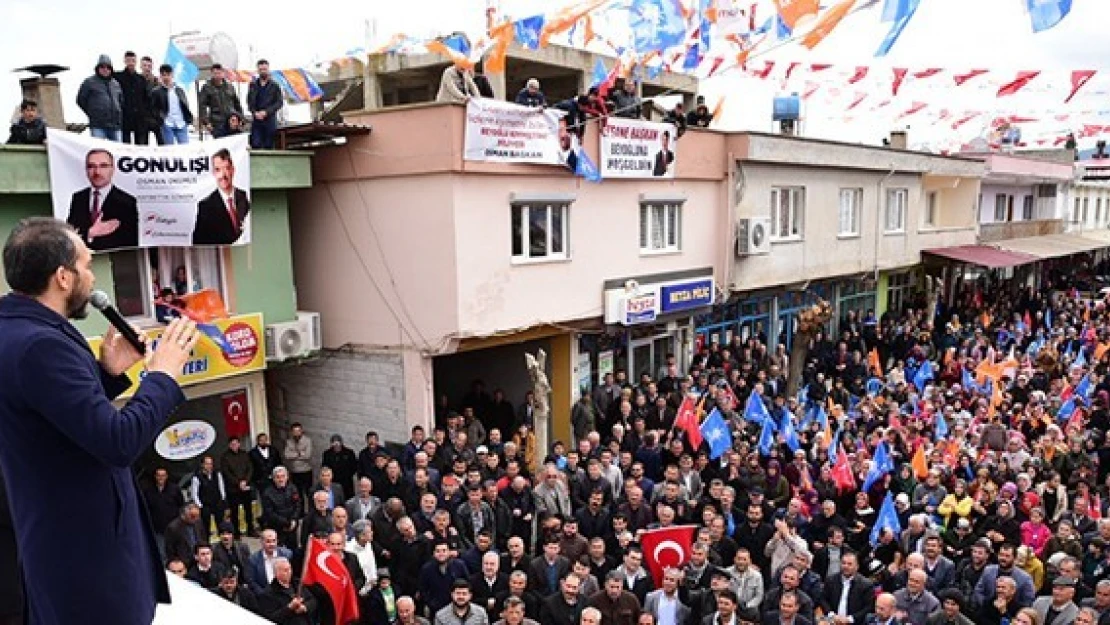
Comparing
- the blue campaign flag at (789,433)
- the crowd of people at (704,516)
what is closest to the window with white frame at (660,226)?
the crowd of people at (704,516)

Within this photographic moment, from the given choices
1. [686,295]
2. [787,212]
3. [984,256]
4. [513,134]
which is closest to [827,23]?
[513,134]

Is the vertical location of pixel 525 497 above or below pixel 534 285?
below

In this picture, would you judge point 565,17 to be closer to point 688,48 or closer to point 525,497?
point 688,48

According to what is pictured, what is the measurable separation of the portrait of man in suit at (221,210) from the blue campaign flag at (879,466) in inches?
359

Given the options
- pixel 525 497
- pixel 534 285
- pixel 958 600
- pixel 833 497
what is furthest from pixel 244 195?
pixel 958 600

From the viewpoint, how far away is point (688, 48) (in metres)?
13.3

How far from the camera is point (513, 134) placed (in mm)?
13281

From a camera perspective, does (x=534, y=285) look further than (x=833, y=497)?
Yes

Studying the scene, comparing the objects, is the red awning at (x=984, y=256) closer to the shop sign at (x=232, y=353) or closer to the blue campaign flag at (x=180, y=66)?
the shop sign at (x=232, y=353)

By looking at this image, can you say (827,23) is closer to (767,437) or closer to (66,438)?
(767,437)

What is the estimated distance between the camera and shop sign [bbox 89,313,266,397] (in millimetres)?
11625

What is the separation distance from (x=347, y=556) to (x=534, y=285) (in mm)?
6768

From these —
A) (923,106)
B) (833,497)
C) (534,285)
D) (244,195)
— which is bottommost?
(833,497)

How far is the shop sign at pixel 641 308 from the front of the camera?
621 inches
